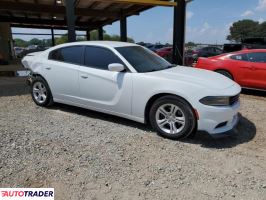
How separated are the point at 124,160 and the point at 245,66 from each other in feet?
18.7

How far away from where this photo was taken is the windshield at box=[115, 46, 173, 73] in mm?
5160

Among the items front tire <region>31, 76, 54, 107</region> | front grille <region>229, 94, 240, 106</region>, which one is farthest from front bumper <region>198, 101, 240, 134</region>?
front tire <region>31, 76, 54, 107</region>

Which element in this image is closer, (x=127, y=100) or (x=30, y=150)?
(x=30, y=150)

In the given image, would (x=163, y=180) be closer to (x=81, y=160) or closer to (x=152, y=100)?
(x=81, y=160)

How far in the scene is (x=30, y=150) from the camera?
4121mm

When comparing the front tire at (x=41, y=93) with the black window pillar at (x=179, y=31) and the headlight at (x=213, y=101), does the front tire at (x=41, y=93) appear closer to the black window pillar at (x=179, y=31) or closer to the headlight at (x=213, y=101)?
the headlight at (x=213, y=101)

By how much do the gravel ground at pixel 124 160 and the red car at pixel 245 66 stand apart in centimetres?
266

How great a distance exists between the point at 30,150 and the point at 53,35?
28586 millimetres

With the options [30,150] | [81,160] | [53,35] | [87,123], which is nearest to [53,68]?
[87,123]

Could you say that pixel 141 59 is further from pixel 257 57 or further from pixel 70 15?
pixel 70 15

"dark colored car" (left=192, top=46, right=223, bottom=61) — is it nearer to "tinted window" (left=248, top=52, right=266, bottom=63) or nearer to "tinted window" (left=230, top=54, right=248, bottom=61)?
"tinted window" (left=230, top=54, right=248, bottom=61)

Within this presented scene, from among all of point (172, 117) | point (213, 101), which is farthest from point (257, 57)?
point (172, 117)

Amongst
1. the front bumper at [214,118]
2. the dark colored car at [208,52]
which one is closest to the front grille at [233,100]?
the front bumper at [214,118]

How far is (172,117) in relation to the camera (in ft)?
15.2
